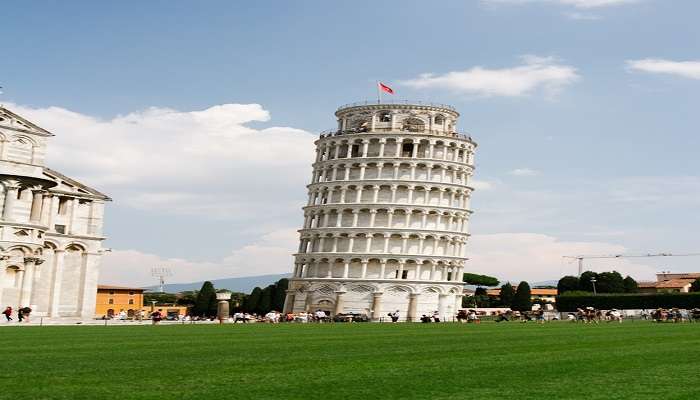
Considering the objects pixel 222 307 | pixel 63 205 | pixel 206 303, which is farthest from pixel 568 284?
pixel 63 205

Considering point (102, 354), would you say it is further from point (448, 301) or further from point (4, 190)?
point (448, 301)

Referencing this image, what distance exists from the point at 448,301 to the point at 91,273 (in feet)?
163

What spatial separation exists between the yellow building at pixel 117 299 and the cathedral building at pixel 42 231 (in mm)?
61056

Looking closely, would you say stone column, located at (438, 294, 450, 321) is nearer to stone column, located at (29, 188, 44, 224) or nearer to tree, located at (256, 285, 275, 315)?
tree, located at (256, 285, 275, 315)

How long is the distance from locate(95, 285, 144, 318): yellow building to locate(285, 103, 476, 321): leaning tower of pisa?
37.4 meters

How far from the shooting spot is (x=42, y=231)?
226 ft

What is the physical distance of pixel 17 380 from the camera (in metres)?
16.2

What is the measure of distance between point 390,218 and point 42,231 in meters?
50.4

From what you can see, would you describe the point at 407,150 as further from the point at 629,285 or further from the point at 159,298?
the point at 159,298

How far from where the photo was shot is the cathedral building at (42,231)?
2618 inches

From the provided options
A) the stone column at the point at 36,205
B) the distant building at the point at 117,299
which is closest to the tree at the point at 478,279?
the distant building at the point at 117,299

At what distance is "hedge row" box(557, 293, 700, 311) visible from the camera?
97.5 meters

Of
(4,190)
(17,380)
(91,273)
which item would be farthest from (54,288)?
(17,380)

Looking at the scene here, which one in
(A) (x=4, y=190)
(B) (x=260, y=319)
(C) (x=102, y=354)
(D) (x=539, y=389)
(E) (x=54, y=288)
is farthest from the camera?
(B) (x=260, y=319)
